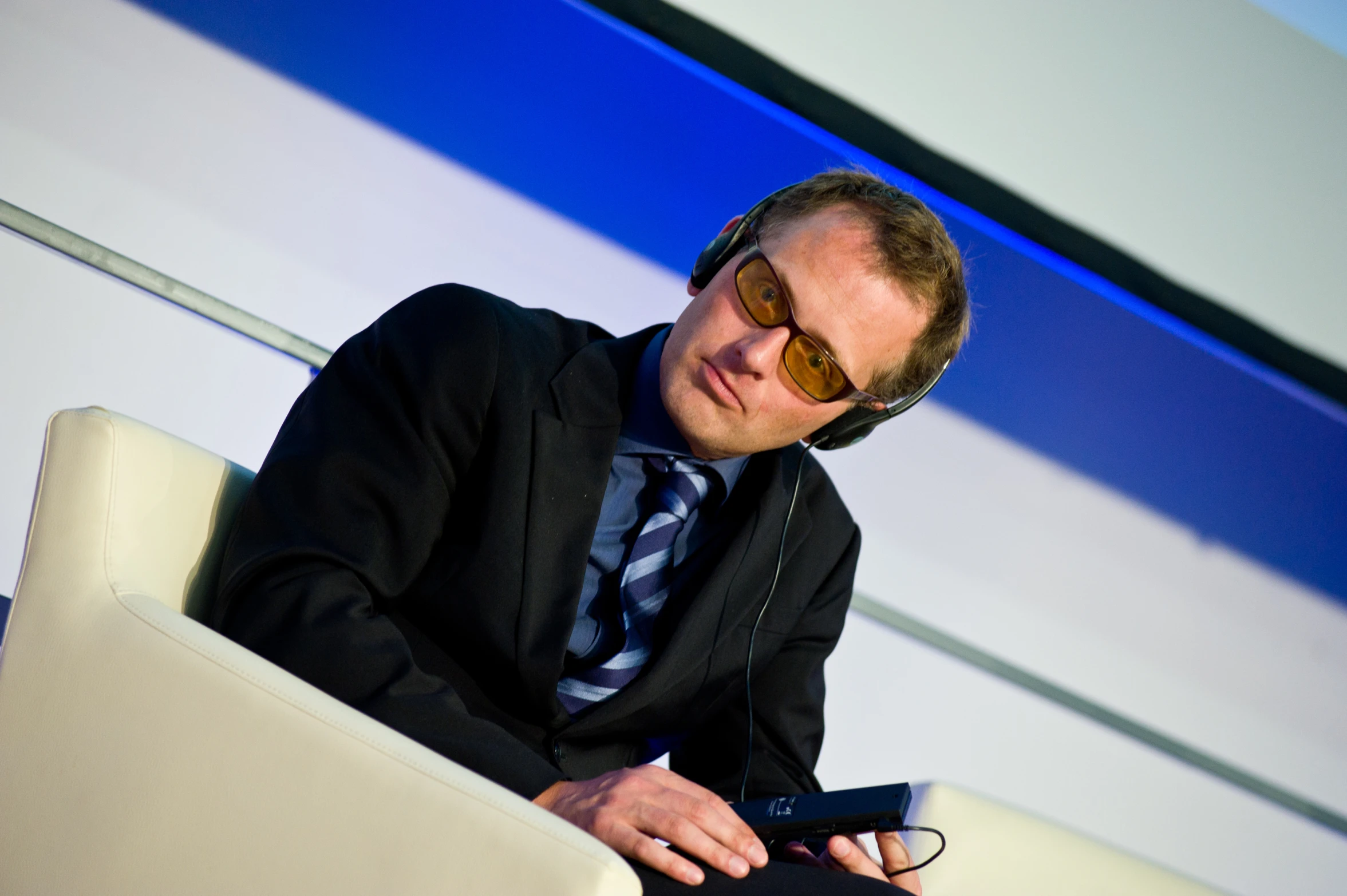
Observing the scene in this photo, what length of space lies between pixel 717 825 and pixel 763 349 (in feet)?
2.08

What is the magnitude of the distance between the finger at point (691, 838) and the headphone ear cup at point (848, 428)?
0.72 m

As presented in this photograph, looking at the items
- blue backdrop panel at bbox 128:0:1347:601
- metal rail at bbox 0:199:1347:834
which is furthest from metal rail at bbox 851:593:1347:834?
blue backdrop panel at bbox 128:0:1347:601

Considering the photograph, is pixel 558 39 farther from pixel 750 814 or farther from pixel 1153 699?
pixel 1153 699

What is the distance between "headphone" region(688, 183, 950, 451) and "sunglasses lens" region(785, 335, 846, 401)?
115 millimetres

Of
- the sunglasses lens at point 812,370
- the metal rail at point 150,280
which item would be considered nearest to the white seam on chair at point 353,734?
the sunglasses lens at point 812,370

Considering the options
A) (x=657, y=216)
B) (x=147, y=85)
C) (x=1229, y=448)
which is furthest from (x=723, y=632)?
(x=1229, y=448)

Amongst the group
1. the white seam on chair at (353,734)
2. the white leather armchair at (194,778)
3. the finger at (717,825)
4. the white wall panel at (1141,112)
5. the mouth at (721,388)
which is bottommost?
the white leather armchair at (194,778)

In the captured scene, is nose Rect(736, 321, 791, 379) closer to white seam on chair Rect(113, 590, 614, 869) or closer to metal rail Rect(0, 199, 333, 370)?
white seam on chair Rect(113, 590, 614, 869)

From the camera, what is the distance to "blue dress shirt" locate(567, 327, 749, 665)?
54.1 inches

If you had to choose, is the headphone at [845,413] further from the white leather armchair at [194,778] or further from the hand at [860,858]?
the white leather armchair at [194,778]

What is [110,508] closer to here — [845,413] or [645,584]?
[645,584]

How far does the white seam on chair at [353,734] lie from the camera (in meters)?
0.74

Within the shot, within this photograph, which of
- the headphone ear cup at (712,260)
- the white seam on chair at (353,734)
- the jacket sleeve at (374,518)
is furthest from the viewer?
the headphone ear cup at (712,260)

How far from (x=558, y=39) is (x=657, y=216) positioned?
1.40ft
